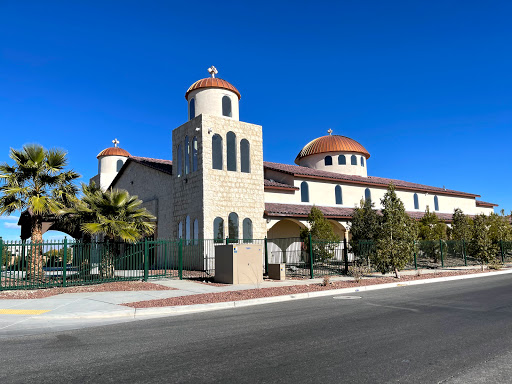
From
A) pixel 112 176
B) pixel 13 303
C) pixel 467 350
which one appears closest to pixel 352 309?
pixel 467 350

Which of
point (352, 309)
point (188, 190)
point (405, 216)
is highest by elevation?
point (188, 190)

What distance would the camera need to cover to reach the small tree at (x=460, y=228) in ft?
98.1

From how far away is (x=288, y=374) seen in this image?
488cm

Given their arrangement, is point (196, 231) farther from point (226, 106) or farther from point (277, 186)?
point (226, 106)

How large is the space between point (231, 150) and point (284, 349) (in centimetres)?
1773

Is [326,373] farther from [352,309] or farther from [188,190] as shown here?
[188,190]

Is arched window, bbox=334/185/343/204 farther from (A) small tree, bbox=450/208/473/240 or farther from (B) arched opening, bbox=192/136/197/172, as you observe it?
(B) arched opening, bbox=192/136/197/172

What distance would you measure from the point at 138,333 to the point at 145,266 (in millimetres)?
9768

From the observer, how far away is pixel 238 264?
1645cm

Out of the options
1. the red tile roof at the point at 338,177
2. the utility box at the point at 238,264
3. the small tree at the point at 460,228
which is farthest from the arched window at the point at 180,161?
the small tree at the point at 460,228

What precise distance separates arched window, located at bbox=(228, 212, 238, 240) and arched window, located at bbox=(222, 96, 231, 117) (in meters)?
6.21

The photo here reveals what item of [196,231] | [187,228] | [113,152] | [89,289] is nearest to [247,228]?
[196,231]

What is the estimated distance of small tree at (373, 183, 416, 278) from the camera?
1861 centimetres

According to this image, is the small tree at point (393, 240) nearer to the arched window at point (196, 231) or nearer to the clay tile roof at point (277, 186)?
the clay tile roof at point (277, 186)
